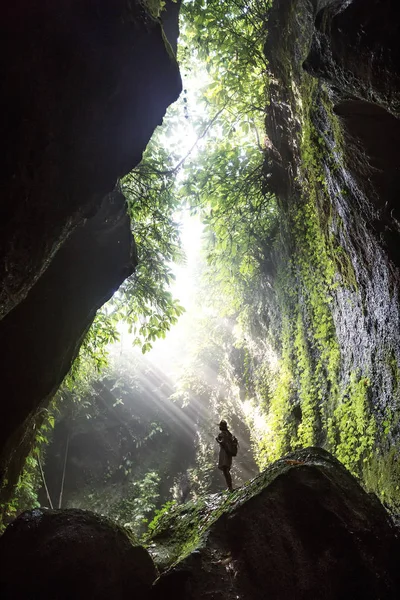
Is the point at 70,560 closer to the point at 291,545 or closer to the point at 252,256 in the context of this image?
the point at 291,545

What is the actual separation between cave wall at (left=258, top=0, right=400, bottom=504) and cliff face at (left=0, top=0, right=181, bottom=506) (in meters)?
2.22

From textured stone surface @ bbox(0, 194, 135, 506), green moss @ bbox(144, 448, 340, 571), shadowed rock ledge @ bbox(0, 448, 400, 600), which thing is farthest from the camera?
textured stone surface @ bbox(0, 194, 135, 506)

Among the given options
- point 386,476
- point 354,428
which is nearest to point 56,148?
point 386,476

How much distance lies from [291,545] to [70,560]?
2.05 meters

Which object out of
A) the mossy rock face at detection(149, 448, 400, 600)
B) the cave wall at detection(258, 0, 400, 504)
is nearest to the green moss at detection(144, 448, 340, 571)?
the mossy rock face at detection(149, 448, 400, 600)

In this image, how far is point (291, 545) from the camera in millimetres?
3646

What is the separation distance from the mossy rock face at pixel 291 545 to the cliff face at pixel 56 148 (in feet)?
9.85

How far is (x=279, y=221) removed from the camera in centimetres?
1070

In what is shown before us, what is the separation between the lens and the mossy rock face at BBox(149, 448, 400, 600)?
3369 mm

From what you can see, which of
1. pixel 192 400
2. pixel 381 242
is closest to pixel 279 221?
pixel 381 242

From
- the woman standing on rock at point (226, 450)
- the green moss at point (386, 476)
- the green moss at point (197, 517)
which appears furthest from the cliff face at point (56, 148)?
the green moss at point (386, 476)

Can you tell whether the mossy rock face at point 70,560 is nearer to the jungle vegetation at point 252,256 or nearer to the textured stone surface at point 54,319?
the textured stone surface at point 54,319

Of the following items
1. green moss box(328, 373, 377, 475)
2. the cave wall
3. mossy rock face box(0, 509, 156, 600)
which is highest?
the cave wall

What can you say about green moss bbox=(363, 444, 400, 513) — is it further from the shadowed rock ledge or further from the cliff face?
the cliff face
